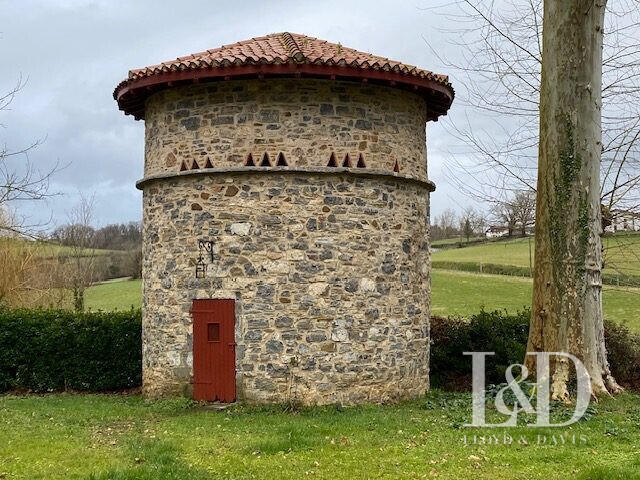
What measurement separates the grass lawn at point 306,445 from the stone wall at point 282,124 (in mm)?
3972

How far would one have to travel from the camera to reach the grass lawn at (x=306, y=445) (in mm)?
6809

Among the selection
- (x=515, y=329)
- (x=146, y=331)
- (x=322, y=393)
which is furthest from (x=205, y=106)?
(x=515, y=329)

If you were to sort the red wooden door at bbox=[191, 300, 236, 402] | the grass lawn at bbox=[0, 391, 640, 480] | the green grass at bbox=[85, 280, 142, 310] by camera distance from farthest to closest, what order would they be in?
the green grass at bbox=[85, 280, 142, 310] → the red wooden door at bbox=[191, 300, 236, 402] → the grass lawn at bbox=[0, 391, 640, 480]

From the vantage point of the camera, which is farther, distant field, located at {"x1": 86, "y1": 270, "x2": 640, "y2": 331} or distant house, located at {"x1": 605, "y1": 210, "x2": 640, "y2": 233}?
distant field, located at {"x1": 86, "y1": 270, "x2": 640, "y2": 331}

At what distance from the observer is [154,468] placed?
22.5 ft

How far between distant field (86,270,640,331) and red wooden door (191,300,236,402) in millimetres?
11723

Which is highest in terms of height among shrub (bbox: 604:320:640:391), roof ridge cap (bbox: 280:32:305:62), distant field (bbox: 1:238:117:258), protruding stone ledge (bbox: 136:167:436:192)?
roof ridge cap (bbox: 280:32:305:62)

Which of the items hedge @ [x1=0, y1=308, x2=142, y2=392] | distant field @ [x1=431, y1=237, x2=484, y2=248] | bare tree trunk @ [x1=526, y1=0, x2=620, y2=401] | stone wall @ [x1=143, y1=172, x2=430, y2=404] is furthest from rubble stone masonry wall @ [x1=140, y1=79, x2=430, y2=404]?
distant field @ [x1=431, y1=237, x2=484, y2=248]

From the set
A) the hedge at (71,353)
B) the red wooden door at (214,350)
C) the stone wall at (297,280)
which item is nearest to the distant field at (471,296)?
the hedge at (71,353)

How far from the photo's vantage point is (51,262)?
28344 millimetres

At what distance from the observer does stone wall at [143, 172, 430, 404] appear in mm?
10531

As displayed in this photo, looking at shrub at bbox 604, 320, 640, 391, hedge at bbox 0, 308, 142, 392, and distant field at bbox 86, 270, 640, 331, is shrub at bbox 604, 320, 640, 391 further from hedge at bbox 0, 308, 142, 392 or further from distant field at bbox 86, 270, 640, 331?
hedge at bbox 0, 308, 142, 392

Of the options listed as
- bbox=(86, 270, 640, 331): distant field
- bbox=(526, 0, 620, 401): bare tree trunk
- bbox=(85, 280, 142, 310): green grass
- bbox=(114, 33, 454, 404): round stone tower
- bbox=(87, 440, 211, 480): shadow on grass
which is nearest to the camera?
bbox=(87, 440, 211, 480): shadow on grass

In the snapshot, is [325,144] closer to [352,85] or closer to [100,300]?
[352,85]
